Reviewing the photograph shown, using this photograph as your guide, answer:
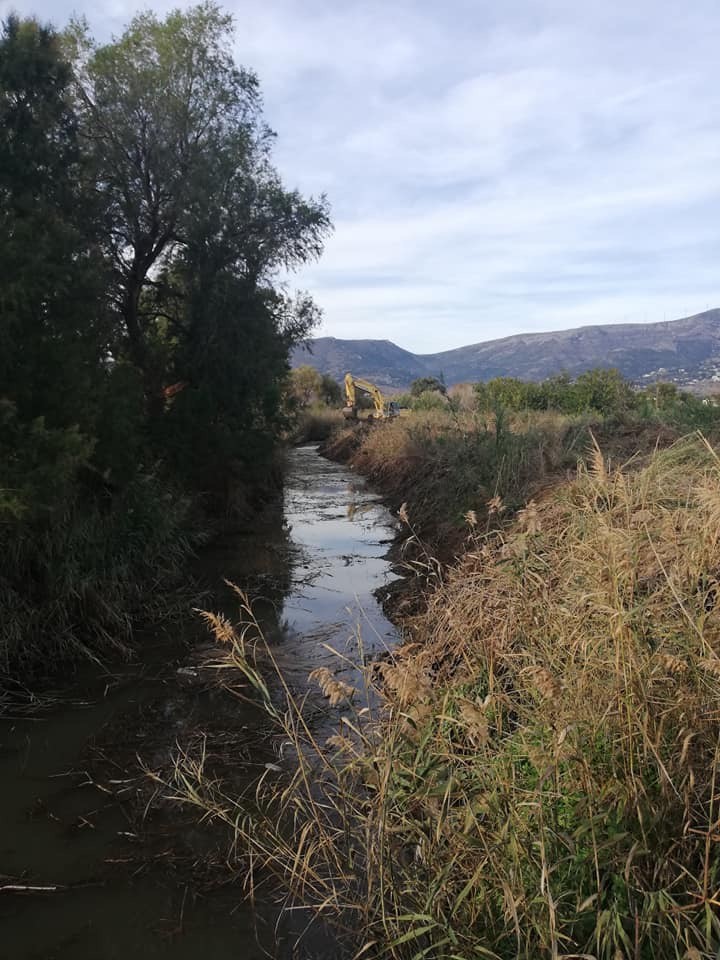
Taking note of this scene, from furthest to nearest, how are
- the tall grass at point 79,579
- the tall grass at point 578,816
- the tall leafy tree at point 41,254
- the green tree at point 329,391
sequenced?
1. the green tree at point 329,391
2. the tall leafy tree at point 41,254
3. the tall grass at point 79,579
4. the tall grass at point 578,816

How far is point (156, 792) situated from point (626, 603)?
272 cm

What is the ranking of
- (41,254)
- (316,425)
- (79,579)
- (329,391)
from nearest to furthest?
(41,254) → (79,579) → (316,425) → (329,391)

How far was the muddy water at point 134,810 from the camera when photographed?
9.48ft

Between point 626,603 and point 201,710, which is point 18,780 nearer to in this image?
point 201,710

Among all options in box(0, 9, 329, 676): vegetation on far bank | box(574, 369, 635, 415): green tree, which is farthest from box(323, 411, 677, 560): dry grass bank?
box(574, 369, 635, 415): green tree

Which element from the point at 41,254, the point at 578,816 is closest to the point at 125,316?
the point at 41,254

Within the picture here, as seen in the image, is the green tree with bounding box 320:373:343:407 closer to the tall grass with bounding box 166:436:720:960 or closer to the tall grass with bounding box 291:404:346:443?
the tall grass with bounding box 291:404:346:443

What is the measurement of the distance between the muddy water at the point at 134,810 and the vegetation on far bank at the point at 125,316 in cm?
87

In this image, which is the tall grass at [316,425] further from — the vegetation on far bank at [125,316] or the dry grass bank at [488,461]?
the vegetation on far bank at [125,316]

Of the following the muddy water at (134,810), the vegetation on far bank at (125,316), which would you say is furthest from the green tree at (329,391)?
the muddy water at (134,810)

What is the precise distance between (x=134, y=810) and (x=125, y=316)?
29.0ft

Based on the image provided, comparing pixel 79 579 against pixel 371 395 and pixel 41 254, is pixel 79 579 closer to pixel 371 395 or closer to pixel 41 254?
pixel 41 254

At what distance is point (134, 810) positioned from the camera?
12.5ft

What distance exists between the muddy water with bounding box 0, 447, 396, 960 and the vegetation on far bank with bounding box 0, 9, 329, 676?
2.85 feet
